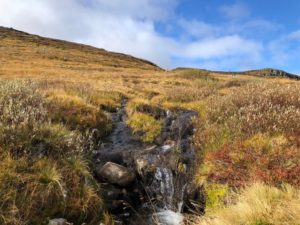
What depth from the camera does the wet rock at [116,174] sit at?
9.49 meters

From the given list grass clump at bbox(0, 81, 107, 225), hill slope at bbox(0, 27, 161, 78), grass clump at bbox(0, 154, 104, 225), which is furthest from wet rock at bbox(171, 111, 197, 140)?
hill slope at bbox(0, 27, 161, 78)

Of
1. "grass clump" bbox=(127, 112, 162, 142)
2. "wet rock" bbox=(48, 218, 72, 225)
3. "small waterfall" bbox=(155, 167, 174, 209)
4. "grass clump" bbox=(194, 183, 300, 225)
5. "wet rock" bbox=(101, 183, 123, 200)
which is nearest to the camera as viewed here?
"grass clump" bbox=(194, 183, 300, 225)

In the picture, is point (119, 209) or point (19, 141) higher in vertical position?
point (19, 141)

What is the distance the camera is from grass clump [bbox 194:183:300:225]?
19.2 ft

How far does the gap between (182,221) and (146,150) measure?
3.94 m

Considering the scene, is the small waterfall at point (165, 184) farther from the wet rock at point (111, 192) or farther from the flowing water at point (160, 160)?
the wet rock at point (111, 192)

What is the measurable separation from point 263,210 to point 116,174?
169 inches

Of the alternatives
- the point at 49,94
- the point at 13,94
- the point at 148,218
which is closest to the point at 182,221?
the point at 148,218

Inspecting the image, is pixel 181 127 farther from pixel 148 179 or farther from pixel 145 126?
pixel 148 179

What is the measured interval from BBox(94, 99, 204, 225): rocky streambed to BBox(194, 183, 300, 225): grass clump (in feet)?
2.99

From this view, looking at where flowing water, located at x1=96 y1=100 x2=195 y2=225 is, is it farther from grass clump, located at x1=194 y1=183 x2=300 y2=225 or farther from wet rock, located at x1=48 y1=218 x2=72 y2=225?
wet rock, located at x1=48 y1=218 x2=72 y2=225

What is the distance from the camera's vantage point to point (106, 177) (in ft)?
31.2

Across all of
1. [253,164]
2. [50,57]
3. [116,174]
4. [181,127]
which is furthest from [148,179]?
[50,57]

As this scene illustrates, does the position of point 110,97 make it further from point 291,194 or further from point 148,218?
point 291,194
